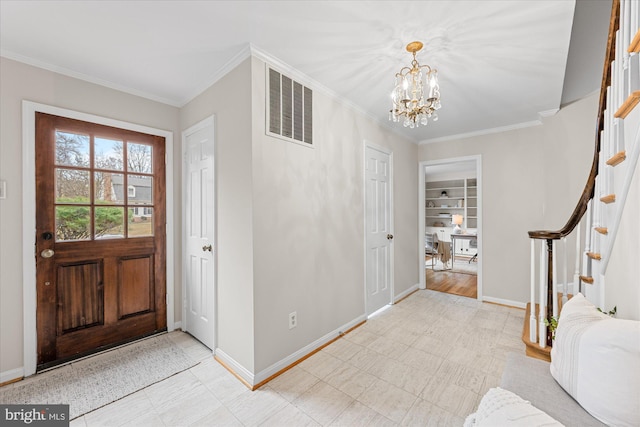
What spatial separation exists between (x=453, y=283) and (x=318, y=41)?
4515 mm

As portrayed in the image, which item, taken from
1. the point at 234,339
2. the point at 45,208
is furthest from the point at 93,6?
the point at 234,339

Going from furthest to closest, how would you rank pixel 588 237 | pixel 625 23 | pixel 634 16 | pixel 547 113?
1. pixel 547 113
2. pixel 588 237
3. pixel 625 23
4. pixel 634 16

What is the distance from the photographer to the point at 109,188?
2457mm

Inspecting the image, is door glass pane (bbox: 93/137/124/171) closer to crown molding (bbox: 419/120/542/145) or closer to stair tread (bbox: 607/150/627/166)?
stair tread (bbox: 607/150/627/166)

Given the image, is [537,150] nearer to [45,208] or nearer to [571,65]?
[571,65]

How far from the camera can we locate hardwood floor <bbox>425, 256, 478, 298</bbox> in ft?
13.8

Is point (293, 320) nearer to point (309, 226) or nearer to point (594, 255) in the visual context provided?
point (309, 226)

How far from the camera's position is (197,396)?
6.02 feet

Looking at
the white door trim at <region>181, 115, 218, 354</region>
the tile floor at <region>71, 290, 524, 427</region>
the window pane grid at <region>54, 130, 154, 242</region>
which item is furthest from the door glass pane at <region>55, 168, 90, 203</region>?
the tile floor at <region>71, 290, 524, 427</region>

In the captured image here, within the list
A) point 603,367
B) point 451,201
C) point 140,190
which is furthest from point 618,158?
point 451,201

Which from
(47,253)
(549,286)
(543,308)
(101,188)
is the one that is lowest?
(543,308)

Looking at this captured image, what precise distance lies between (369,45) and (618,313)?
86.2 inches

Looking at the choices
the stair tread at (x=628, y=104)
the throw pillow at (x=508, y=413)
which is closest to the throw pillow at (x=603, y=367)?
the throw pillow at (x=508, y=413)

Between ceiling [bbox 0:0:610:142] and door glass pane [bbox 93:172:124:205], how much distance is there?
84cm
